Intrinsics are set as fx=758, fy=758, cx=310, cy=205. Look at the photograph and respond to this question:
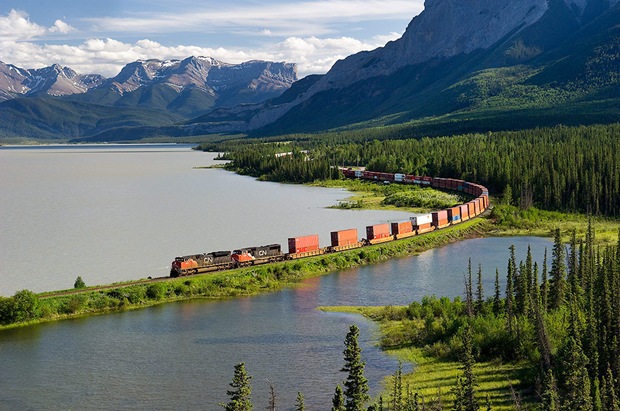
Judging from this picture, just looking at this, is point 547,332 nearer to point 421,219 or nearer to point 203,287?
point 203,287

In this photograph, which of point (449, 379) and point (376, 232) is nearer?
point (449, 379)

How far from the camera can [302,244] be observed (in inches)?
3629

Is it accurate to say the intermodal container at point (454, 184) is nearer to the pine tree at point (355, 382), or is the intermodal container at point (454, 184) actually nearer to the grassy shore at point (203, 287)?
the grassy shore at point (203, 287)

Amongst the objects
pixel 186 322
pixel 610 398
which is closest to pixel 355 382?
pixel 610 398

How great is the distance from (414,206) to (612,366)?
109 metres

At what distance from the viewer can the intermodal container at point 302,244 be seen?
9075cm

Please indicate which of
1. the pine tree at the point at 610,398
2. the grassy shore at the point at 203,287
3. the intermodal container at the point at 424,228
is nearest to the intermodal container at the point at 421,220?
the intermodal container at the point at 424,228

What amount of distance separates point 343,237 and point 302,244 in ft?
23.9

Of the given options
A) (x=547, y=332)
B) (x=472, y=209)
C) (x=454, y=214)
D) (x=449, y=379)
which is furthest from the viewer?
(x=472, y=209)

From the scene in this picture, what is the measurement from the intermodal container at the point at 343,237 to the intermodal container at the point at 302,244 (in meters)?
2.88

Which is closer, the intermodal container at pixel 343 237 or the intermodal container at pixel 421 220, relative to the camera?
the intermodal container at pixel 343 237

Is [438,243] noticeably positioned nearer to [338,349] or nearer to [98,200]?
[338,349]

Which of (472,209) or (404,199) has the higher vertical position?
(404,199)

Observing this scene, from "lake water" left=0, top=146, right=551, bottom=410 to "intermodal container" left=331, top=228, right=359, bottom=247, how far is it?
6.56 metres
